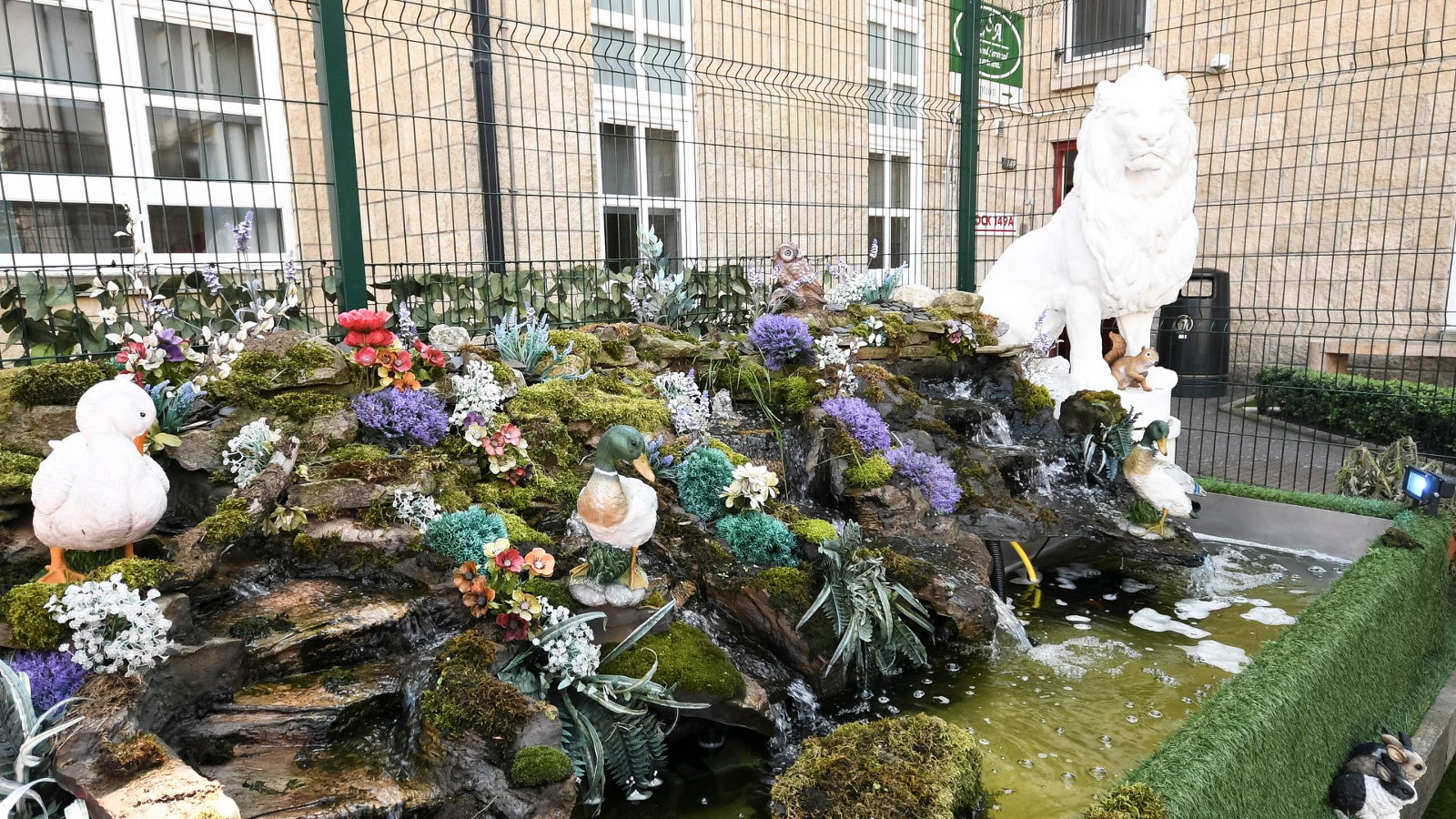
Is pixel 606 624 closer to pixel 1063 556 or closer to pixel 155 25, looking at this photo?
pixel 1063 556

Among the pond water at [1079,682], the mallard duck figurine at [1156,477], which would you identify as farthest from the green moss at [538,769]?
the mallard duck figurine at [1156,477]

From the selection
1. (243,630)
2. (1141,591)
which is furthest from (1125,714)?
(243,630)

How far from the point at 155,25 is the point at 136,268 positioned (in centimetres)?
332

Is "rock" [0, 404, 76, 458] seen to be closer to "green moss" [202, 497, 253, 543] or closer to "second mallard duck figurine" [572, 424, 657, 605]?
"green moss" [202, 497, 253, 543]

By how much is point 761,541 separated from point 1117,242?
3146 mm

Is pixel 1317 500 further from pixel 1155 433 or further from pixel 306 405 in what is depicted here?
pixel 306 405

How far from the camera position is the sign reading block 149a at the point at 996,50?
7.21 meters

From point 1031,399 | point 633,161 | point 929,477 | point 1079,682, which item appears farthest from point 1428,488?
point 633,161

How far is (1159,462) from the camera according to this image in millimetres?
4629

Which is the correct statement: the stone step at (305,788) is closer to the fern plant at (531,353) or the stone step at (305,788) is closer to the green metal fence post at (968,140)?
the fern plant at (531,353)

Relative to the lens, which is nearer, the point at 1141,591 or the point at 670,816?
the point at 670,816

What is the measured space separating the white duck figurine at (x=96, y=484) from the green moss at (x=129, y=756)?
0.73 m

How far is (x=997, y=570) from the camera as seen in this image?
4.30 metres

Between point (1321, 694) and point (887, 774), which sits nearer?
point (887, 774)
